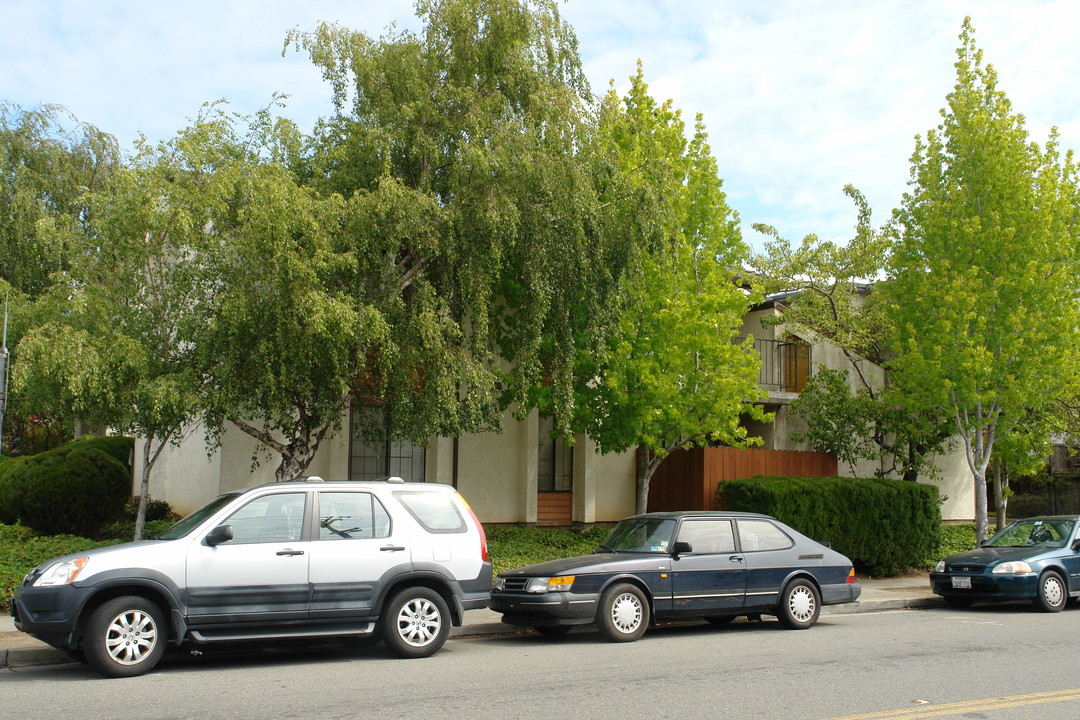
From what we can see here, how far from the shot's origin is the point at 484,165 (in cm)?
1382

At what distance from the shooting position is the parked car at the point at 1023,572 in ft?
45.2

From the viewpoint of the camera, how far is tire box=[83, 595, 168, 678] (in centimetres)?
815

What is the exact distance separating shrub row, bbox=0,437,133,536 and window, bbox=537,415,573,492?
8.59 meters

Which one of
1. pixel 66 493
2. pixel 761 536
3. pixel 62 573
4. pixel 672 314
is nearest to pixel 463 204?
pixel 672 314

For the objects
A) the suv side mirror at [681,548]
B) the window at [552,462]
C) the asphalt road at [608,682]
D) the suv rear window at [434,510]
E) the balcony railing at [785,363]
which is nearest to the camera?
the asphalt road at [608,682]

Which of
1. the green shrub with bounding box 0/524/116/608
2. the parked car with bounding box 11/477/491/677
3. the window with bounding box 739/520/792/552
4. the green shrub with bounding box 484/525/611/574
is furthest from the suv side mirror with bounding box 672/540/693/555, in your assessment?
the green shrub with bounding box 0/524/116/608

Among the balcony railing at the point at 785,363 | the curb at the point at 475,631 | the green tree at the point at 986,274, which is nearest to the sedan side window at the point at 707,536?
the curb at the point at 475,631

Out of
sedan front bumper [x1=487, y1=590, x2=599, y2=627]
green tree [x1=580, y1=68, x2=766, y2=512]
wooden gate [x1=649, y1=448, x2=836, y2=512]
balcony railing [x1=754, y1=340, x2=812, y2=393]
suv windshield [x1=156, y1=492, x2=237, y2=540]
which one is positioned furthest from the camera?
balcony railing [x1=754, y1=340, x2=812, y2=393]

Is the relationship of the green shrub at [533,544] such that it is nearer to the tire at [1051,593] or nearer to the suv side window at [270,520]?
the suv side window at [270,520]

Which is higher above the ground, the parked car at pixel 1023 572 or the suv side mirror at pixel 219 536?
the suv side mirror at pixel 219 536

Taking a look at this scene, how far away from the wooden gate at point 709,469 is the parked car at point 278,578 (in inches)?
441

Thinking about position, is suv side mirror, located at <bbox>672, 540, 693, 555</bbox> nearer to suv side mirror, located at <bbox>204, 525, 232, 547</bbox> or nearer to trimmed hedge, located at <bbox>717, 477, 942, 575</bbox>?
suv side mirror, located at <bbox>204, 525, 232, 547</bbox>

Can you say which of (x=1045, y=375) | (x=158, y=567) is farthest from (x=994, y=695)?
(x=1045, y=375)

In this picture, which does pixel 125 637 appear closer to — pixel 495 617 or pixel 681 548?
pixel 495 617
